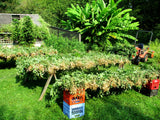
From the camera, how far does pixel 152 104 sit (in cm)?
489

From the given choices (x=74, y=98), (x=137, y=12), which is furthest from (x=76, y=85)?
(x=137, y=12)

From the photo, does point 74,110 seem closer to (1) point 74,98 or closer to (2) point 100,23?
(1) point 74,98

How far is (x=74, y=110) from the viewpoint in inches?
152

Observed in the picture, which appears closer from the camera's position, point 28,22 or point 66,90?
point 66,90

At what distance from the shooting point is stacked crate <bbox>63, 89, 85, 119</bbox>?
3718 millimetres

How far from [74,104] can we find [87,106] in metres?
0.89

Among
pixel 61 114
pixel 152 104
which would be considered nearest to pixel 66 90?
pixel 61 114

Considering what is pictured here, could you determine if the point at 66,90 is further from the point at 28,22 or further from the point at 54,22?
the point at 54,22

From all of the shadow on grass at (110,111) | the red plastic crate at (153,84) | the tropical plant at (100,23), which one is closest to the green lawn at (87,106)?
the shadow on grass at (110,111)

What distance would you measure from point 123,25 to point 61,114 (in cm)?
1041

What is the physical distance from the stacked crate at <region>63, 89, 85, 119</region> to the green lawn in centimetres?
21

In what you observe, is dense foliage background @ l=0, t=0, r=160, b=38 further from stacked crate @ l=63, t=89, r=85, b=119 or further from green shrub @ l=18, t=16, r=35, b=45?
stacked crate @ l=63, t=89, r=85, b=119

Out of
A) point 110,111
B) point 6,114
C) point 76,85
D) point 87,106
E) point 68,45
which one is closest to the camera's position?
point 76,85

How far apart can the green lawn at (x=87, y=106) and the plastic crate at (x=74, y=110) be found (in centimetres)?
15
